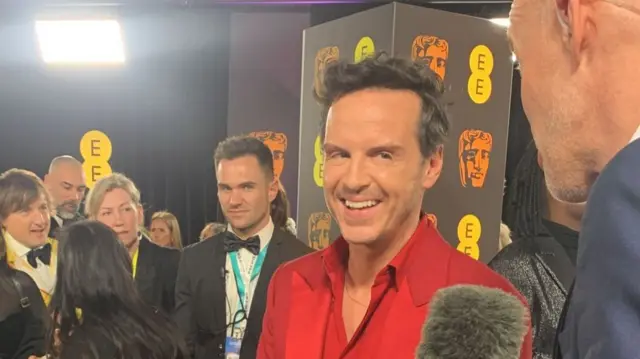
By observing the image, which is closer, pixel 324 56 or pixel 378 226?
pixel 378 226

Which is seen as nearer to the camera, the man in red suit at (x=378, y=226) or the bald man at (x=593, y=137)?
the bald man at (x=593, y=137)

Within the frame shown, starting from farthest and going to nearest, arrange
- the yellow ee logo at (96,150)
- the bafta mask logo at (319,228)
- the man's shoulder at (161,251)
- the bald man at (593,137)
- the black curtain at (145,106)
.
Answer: the yellow ee logo at (96,150)
the black curtain at (145,106)
the man's shoulder at (161,251)
the bafta mask logo at (319,228)
the bald man at (593,137)

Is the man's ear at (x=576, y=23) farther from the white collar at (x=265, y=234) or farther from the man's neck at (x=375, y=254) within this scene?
the white collar at (x=265, y=234)

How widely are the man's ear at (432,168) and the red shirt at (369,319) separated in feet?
0.43

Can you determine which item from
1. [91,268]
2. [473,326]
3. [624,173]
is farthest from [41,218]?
[624,173]

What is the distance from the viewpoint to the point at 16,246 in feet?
9.49

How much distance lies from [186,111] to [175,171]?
700mm

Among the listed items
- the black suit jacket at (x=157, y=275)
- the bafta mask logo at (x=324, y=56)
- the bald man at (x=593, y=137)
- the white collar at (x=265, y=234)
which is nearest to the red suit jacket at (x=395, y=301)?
the bald man at (x=593, y=137)

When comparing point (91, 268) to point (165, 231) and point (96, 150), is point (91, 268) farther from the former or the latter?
point (96, 150)

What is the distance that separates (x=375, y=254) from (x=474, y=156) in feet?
4.30

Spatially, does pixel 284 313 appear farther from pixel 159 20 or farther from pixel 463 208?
pixel 159 20

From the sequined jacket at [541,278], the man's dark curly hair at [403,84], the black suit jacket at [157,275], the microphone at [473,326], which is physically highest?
the man's dark curly hair at [403,84]

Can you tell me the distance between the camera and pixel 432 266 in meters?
1.35

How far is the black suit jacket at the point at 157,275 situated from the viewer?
2941 mm
